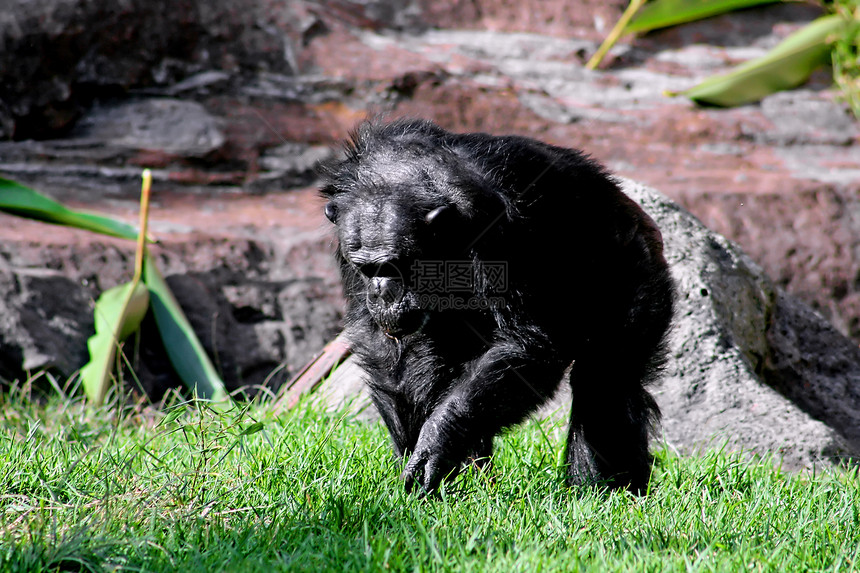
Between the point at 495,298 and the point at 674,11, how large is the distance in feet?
20.4

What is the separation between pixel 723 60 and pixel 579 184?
230 inches

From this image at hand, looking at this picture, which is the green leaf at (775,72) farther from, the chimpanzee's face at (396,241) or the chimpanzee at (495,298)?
the chimpanzee's face at (396,241)

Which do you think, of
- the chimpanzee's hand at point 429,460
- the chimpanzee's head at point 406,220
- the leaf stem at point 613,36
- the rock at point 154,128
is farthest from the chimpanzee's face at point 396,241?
the leaf stem at point 613,36

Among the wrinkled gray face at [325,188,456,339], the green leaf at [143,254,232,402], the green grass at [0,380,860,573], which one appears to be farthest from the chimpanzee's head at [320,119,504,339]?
the green leaf at [143,254,232,402]

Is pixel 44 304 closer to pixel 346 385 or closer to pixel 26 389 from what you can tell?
pixel 26 389

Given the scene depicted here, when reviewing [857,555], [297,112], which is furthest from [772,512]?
[297,112]

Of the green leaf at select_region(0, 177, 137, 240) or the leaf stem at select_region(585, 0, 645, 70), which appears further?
the leaf stem at select_region(585, 0, 645, 70)

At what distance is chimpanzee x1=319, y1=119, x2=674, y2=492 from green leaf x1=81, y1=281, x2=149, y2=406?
223cm

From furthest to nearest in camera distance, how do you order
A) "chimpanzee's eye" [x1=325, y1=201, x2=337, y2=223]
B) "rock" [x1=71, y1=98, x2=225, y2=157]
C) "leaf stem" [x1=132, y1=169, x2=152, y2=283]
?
"rock" [x1=71, y1=98, x2=225, y2=157] → "leaf stem" [x1=132, y1=169, x2=152, y2=283] → "chimpanzee's eye" [x1=325, y1=201, x2=337, y2=223]

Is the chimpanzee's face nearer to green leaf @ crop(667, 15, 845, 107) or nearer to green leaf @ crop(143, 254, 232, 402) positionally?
green leaf @ crop(143, 254, 232, 402)

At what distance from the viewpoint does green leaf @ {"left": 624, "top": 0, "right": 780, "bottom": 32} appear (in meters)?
8.20

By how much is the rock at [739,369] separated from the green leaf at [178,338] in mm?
1104

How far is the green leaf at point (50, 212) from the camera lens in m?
5.70

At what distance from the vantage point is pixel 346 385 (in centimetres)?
464
